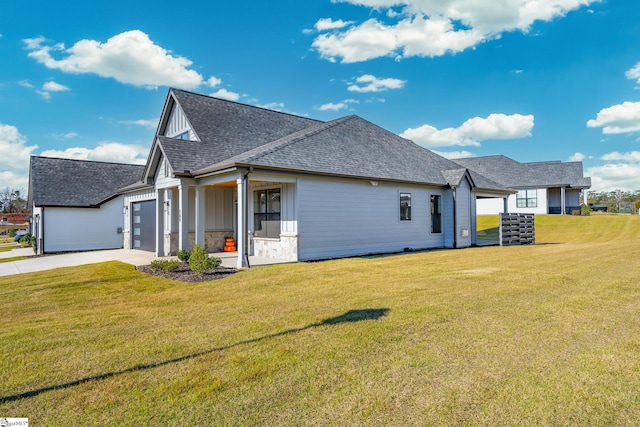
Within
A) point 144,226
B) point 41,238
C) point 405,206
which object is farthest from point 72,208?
point 405,206

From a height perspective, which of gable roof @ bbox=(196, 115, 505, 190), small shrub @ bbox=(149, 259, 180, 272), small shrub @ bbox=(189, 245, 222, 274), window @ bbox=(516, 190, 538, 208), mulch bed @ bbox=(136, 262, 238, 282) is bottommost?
mulch bed @ bbox=(136, 262, 238, 282)

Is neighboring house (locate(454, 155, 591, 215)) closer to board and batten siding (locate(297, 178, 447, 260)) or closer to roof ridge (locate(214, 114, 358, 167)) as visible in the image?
board and batten siding (locate(297, 178, 447, 260))

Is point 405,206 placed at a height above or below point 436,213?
above

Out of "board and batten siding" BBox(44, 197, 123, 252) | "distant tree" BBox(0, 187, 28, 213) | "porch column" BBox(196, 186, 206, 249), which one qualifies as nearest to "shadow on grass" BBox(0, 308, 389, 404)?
"porch column" BBox(196, 186, 206, 249)

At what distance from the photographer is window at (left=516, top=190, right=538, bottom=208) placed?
115ft

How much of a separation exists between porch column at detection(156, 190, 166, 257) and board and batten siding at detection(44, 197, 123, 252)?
8.02 m

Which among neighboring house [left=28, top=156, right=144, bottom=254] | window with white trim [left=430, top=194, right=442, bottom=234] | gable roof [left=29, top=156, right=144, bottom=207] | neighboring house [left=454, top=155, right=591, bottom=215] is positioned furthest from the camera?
neighboring house [left=454, top=155, right=591, bottom=215]

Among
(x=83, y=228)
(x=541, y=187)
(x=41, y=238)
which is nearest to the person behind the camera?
(x=41, y=238)

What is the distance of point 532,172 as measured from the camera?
36.4m

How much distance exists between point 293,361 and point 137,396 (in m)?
1.50

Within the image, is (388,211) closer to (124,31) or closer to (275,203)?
(275,203)

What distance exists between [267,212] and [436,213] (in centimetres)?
878

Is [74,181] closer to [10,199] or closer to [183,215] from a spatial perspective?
[183,215]

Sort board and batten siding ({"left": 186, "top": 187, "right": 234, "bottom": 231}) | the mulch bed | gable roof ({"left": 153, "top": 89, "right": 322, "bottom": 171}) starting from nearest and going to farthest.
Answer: the mulch bed → gable roof ({"left": 153, "top": 89, "right": 322, "bottom": 171}) → board and batten siding ({"left": 186, "top": 187, "right": 234, "bottom": 231})
